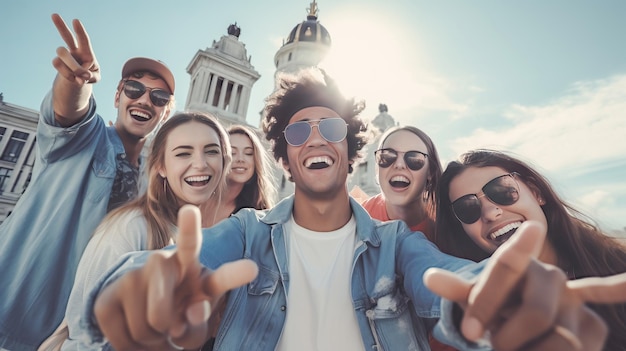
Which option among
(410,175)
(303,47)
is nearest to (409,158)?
(410,175)

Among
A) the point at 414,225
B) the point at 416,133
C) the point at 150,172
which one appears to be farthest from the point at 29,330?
the point at 416,133

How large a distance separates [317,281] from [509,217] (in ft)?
6.04

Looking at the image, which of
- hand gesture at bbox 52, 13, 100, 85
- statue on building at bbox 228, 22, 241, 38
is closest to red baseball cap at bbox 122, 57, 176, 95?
hand gesture at bbox 52, 13, 100, 85

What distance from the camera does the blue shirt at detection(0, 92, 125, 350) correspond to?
2555 millimetres

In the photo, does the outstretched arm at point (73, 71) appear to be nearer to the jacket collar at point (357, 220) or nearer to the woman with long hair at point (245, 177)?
the jacket collar at point (357, 220)

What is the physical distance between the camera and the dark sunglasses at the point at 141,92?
3.45 metres

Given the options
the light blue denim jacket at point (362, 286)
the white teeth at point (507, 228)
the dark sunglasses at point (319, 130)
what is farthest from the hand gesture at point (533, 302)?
the dark sunglasses at point (319, 130)

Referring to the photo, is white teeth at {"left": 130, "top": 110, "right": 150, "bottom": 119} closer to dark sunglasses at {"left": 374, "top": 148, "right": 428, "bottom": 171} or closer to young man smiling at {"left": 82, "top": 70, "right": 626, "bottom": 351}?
young man smiling at {"left": 82, "top": 70, "right": 626, "bottom": 351}

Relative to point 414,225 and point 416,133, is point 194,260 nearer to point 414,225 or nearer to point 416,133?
point 414,225

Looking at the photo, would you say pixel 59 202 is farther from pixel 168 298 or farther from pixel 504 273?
pixel 504 273

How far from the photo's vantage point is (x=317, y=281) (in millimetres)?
2021

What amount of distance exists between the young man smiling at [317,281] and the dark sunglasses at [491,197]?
74 centimetres

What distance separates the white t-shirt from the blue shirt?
229 centimetres

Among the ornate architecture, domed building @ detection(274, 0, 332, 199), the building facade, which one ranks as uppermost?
domed building @ detection(274, 0, 332, 199)
